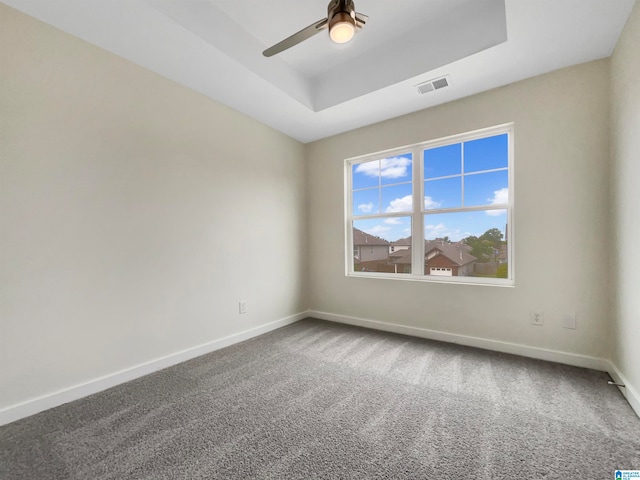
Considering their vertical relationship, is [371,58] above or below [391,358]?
above

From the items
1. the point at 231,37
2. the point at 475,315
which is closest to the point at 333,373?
the point at 475,315

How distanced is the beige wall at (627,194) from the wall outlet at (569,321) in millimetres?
260

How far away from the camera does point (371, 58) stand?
2691mm

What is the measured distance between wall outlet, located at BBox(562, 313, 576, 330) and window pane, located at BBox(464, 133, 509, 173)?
1459mm

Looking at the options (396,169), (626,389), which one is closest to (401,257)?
(396,169)

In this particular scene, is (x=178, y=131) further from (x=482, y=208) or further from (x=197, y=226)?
(x=482, y=208)

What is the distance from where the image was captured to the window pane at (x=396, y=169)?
129 inches

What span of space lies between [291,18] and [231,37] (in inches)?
20.5

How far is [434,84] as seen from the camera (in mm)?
2557

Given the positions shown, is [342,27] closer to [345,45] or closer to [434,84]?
[345,45]

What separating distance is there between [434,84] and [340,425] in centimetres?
289

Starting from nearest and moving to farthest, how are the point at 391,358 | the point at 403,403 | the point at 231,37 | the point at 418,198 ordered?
the point at 403,403 → the point at 231,37 → the point at 391,358 → the point at 418,198

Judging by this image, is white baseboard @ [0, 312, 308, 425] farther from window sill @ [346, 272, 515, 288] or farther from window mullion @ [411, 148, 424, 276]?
window mullion @ [411, 148, 424, 276]

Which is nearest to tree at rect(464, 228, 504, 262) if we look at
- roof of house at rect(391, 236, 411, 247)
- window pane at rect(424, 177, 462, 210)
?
window pane at rect(424, 177, 462, 210)
